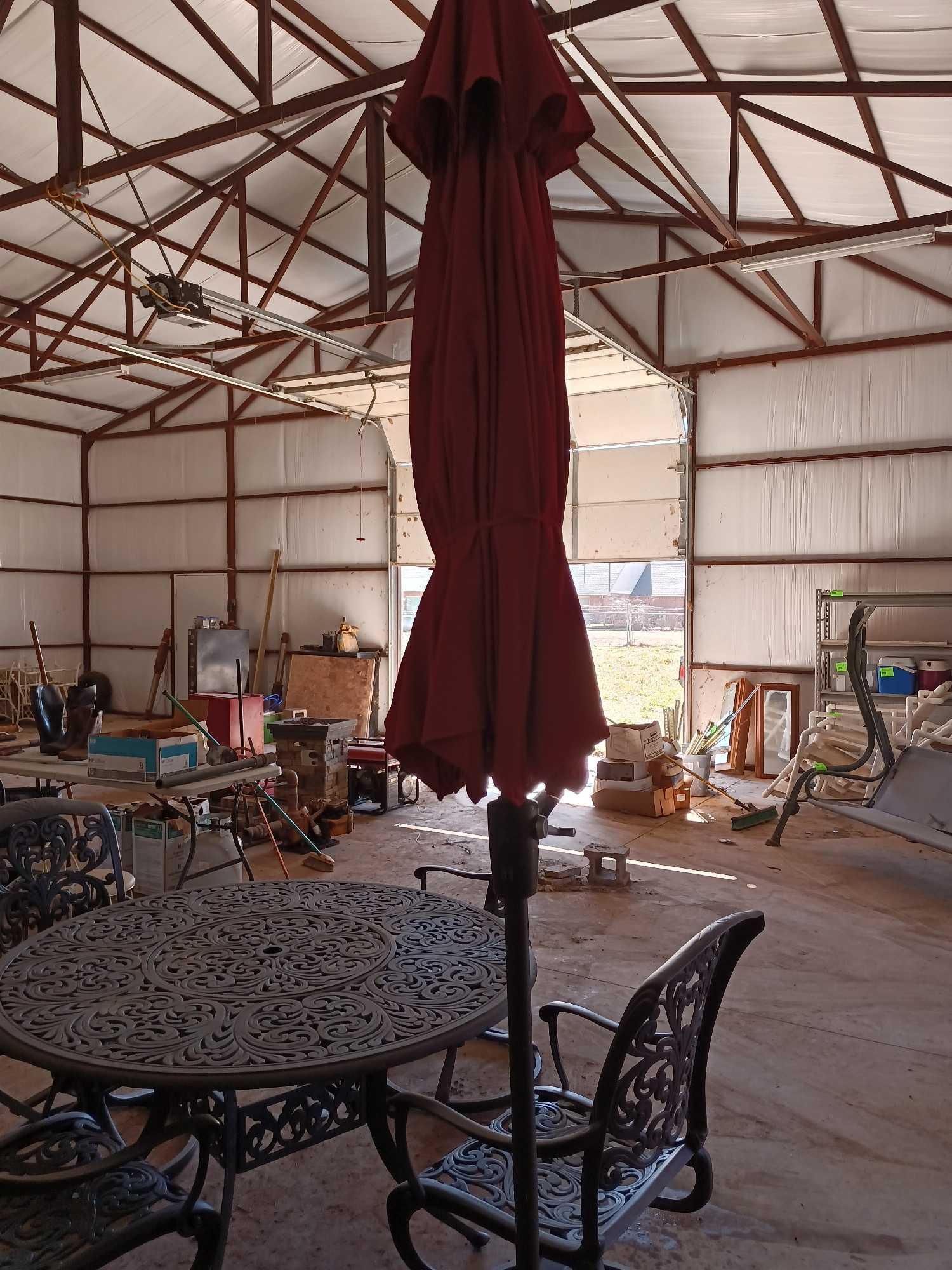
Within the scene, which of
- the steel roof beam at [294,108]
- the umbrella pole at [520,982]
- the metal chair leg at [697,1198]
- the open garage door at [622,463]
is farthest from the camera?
the open garage door at [622,463]

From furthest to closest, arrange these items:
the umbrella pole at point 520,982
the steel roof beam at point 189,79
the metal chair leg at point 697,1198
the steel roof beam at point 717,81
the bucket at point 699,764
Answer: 1. the bucket at point 699,764
2. the steel roof beam at point 189,79
3. the steel roof beam at point 717,81
4. the metal chair leg at point 697,1198
5. the umbrella pole at point 520,982

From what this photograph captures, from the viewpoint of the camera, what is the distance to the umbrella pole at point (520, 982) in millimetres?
1452

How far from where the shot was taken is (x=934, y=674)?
7.87 metres

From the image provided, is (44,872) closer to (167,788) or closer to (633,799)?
(167,788)

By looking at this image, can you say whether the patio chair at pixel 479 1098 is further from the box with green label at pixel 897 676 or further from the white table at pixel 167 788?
the box with green label at pixel 897 676

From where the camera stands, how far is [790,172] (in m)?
7.56

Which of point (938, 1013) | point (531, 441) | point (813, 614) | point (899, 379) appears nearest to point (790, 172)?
point (899, 379)

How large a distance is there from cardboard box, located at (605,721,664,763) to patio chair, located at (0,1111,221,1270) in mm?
5917

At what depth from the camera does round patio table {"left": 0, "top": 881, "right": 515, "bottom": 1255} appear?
75.2 inches

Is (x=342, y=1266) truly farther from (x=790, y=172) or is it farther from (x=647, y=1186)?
(x=790, y=172)

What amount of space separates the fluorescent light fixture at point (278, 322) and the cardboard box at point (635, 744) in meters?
3.85

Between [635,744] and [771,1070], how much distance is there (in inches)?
168

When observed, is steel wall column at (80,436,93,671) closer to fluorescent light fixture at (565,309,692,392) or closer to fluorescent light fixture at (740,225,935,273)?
fluorescent light fixture at (565,309,692,392)

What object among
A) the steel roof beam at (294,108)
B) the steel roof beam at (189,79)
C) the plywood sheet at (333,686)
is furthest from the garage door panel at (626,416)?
the steel roof beam at (294,108)
